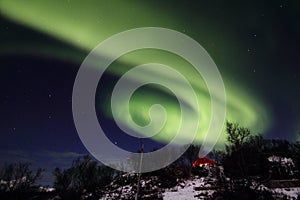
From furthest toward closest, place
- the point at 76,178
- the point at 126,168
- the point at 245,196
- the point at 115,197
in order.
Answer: the point at 126,168, the point at 76,178, the point at 115,197, the point at 245,196

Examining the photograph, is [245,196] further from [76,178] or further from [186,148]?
[186,148]

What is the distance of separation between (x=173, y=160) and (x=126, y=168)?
14037mm

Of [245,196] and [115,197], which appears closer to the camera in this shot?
[245,196]

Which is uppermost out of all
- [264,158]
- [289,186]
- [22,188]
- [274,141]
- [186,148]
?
[274,141]

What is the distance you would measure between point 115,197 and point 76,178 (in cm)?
765

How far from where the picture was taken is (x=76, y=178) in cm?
4016

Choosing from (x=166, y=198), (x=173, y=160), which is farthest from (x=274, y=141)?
(x=166, y=198)

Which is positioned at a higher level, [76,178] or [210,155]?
[210,155]

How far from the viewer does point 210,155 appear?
71.4 metres

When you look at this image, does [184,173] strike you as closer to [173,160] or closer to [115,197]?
[173,160]

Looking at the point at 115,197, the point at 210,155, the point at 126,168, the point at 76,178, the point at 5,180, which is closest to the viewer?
the point at 115,197

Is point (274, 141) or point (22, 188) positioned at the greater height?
point (274, 141)

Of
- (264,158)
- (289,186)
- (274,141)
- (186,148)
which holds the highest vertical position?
(274,141)

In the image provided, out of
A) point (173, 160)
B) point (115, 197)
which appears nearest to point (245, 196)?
point (115, 197)
